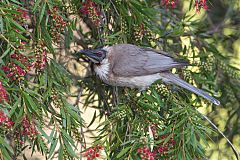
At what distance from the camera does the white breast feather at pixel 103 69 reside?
347 cm

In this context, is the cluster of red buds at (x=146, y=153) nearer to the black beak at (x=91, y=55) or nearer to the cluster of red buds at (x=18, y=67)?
the cluster of red buds at (x=18, y=67)

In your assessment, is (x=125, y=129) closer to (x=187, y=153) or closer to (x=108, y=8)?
(x=187, y=153)

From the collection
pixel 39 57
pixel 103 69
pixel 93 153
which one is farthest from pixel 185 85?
pixel 39 57

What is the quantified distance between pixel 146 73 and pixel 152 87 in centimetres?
46

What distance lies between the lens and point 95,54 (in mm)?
3426

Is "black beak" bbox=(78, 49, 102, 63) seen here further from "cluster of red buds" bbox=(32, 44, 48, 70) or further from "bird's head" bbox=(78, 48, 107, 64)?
"cluster of red buds" bbox=(32, 44, 48, 70)

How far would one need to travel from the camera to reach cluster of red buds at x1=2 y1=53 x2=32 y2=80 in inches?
97.9

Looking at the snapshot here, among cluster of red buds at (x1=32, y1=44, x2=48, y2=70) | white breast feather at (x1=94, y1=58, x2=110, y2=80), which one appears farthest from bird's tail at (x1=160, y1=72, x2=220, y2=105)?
cluster of red buds at (x1=32, y1=44, x2=48, y2=70)

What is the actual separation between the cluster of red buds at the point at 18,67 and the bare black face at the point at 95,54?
2.91 feet

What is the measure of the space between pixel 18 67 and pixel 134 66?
124 cm

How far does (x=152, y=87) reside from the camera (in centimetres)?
313

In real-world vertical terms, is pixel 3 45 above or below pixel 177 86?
above

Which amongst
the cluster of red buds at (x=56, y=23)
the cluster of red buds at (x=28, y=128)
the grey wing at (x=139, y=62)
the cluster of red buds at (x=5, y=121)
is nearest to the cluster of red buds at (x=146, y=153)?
the cluster of red buds at (x=28, y=128)

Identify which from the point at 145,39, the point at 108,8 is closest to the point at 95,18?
the point at 108,8
